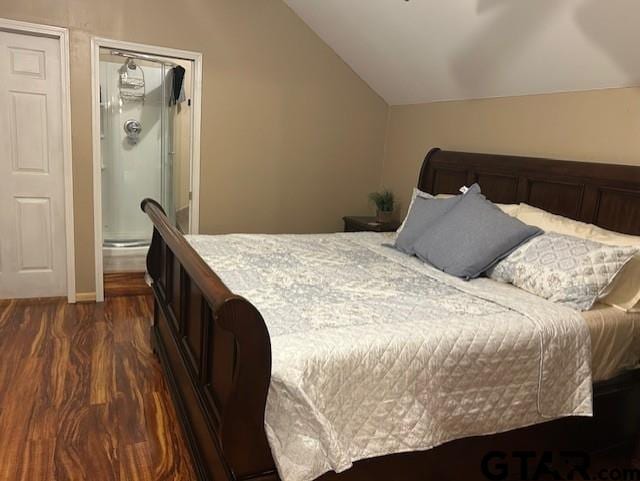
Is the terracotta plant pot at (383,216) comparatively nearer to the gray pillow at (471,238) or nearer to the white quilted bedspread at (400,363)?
the gray pillow at (471,238)

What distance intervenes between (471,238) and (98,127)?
2775 mm

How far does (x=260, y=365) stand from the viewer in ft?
4.48

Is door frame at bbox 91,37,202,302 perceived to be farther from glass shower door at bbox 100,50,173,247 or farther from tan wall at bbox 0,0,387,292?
glass shower door at bbox 100,50,173,247

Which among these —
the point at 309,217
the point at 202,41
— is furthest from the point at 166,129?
the point at 309,217

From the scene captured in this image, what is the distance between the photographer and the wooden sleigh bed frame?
4.53 ft

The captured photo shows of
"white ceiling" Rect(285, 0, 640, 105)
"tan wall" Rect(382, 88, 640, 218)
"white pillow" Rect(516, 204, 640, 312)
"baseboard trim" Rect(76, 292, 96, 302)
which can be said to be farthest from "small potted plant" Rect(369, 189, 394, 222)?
"baseboard trim" Rect(76, 292, 96, 302)

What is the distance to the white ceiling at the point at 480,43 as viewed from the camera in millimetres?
2342

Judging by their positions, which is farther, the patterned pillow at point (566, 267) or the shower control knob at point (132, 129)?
the shower control knob at point (132, 129)

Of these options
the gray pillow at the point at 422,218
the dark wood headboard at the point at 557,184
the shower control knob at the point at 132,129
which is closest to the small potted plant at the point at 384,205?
the dark wood headboard at the point at 557,184

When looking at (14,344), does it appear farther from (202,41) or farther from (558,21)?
(558,21)

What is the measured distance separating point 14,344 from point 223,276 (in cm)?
169

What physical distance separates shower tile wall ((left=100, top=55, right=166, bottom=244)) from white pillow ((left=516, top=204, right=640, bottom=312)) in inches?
159

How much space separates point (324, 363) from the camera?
4.94 feet

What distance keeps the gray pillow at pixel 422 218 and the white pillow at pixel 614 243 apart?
47 centimetres
